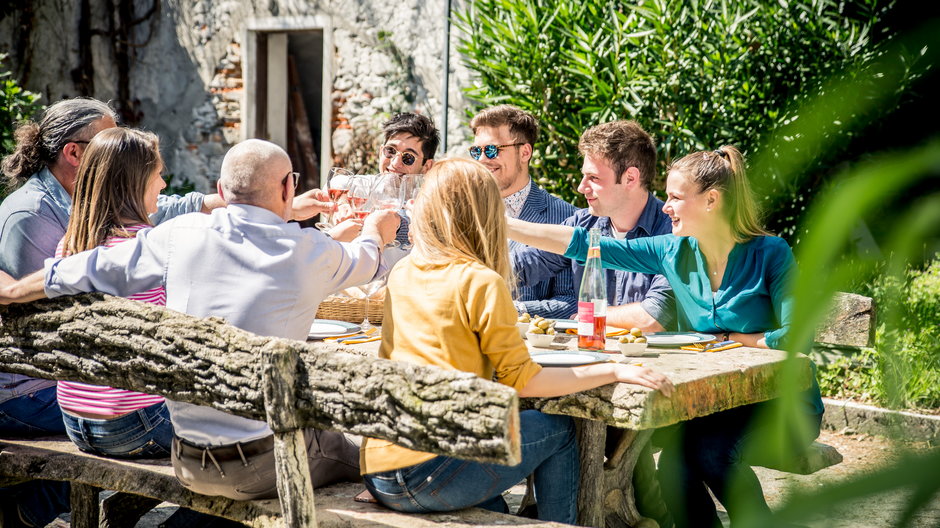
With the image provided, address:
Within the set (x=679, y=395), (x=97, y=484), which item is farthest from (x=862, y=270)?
(x=97, y=484)

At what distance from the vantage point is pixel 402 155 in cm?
443

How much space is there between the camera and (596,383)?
7.64ft

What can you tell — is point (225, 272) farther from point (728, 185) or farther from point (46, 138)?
point (728, 185)

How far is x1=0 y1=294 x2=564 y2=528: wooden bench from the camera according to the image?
177cm

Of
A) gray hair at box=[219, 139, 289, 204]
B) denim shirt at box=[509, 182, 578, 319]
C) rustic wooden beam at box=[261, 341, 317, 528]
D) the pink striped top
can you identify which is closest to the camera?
rustic wooden beam at box=[261, 341, 317, 528]

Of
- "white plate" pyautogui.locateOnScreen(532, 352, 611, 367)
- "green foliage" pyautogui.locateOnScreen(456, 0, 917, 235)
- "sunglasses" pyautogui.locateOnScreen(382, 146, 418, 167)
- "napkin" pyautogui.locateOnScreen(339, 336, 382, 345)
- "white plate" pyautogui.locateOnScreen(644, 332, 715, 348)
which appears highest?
"green foliage" pyautogui.locateOnScreen(456, 0, 917, 235)

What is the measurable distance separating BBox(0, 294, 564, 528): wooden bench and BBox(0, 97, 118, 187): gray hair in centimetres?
80

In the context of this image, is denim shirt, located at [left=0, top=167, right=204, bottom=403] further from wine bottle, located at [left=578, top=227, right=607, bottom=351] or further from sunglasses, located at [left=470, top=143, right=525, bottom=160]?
sunglasses, located at [left=470, top=143, right=525, bottom=160]

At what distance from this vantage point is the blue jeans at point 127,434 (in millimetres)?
2695

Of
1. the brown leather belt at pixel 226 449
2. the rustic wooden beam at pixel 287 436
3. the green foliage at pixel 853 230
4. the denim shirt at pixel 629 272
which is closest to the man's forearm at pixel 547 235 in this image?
the denim shirt at pixel 629 272

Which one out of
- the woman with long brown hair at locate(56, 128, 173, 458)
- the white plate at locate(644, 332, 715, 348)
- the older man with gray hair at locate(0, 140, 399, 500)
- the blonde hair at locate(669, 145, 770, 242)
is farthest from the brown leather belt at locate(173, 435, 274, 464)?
the blonde hair at locate(669, 145, 770, 242)

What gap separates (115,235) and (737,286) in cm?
202

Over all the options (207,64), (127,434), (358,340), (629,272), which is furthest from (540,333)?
(207,64)

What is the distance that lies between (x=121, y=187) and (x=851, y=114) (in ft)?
9.35
